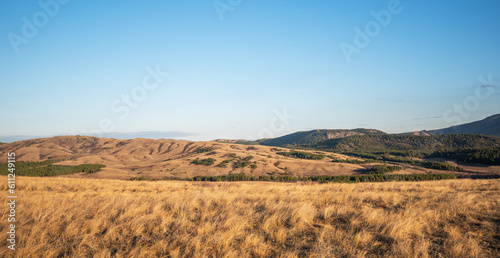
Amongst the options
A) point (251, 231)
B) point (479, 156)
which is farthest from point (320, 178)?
point (479, 156)

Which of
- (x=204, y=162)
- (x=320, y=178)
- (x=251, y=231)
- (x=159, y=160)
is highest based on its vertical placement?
(x=251, y=231)

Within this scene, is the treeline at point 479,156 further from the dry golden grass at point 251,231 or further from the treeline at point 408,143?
the dry golden grass at point 251,231

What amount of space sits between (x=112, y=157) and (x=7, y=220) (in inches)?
3163

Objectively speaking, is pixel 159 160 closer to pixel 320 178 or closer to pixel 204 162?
pixel 204 162

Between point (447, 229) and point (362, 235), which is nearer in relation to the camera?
point (362, 235)

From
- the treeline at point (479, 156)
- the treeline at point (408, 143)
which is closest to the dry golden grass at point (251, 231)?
the treeline at point (479, 156)

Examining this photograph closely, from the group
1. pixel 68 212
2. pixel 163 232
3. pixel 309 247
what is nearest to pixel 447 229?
pixel 309 247

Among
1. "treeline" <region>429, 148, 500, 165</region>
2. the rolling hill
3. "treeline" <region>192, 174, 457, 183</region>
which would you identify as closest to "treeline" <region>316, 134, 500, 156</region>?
"treeline" <region>429, 148, 500, 165</region>

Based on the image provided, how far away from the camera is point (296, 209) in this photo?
6895mm

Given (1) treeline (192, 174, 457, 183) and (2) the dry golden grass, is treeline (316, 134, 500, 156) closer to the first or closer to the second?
(1) treeline (192, 174, 457, 183)

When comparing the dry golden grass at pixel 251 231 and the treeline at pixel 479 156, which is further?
the treeline at pixel 479 156

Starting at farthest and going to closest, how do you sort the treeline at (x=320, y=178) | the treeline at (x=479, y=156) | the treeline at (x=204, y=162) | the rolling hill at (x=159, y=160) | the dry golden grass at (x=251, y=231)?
the treeline at (x=204, y=162)
the treeline at (x=479, y=156)
the rolling hill at (x=159, y=160)
the treeline at (x=320, y=178)
the dry golden grass at (x=251, y=231)

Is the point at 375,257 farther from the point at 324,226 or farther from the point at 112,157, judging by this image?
the point at 112,157

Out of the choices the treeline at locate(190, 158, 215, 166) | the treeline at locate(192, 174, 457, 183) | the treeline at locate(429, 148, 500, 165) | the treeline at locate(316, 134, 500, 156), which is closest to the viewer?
the treeline at locate(192, 174, 457, 183)
